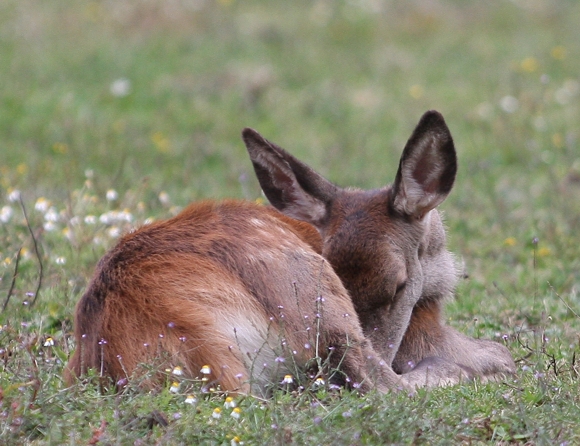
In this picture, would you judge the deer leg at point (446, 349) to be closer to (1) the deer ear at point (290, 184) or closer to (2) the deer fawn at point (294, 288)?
(2) the deer fawn at point (294, 288)

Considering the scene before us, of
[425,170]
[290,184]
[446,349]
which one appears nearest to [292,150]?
[290,184]

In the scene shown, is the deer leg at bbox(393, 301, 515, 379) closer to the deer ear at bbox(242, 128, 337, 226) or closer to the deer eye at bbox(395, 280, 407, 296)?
the deer eye at bbox(395, 280, 407, 296)

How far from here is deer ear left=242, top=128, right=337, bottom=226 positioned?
5570mm

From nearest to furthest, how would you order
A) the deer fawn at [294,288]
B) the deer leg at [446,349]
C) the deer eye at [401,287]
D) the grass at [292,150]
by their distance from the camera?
the grass at [292,150], the deer fawn at [294,288], the deer eye at [401,287], the deer leg at [446,349]

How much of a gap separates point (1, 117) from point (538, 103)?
249 inches

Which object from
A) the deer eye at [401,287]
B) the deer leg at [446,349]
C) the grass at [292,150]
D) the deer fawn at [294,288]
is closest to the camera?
the grass at [292,150]

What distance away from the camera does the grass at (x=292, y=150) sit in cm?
412

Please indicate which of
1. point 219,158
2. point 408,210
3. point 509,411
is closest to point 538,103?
point 219,158

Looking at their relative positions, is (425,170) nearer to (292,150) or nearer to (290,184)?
(290,184)

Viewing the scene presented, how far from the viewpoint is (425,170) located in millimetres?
5434

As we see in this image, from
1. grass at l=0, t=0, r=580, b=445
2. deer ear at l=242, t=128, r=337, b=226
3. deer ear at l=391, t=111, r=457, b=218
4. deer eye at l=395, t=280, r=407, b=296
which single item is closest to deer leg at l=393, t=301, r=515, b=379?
grass at l=0, t=0, r=580, b=445

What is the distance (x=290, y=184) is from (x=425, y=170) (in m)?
0.79

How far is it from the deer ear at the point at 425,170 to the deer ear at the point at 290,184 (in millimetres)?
464

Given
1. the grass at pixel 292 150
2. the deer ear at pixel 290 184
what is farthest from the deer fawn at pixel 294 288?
the grass at pixel 292 150
